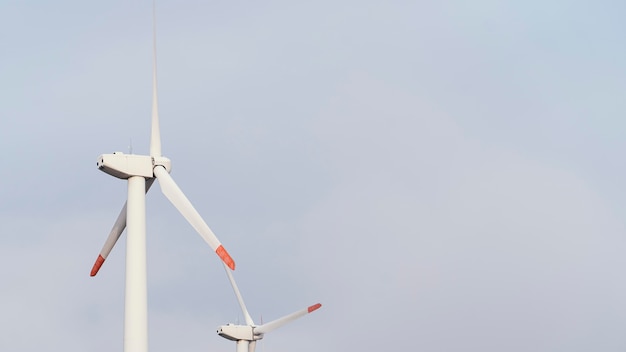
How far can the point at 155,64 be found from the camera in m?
73.0

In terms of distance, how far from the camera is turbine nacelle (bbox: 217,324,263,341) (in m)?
116

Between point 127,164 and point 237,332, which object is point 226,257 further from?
point 237,332

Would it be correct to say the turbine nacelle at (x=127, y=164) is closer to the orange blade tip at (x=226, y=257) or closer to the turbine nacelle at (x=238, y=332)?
the orange blade tip at (x=226, y=257)

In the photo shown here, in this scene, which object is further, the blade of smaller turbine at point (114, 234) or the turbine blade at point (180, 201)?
the blade of smaller turbine at point (114, 234)

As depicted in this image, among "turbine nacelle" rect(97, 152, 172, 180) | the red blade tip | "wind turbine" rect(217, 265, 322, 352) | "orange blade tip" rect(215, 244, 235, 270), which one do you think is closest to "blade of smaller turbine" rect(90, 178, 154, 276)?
the red blade tip

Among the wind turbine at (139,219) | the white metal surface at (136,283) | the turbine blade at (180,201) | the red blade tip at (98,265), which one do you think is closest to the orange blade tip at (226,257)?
the wind turbine at (139,219)

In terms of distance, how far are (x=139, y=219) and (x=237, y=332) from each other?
5343cm

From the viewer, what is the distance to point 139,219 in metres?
64.2

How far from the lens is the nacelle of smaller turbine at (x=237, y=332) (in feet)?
380

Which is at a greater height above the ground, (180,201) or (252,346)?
(252,346)

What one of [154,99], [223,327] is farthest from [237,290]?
[154,99]

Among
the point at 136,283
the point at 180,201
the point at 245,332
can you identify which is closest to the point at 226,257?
the point at 136,283

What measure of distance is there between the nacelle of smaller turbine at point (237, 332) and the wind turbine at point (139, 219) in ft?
155

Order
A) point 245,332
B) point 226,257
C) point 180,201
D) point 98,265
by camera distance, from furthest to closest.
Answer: point 245,332, point 98,265, point 180,201, point 226,257
